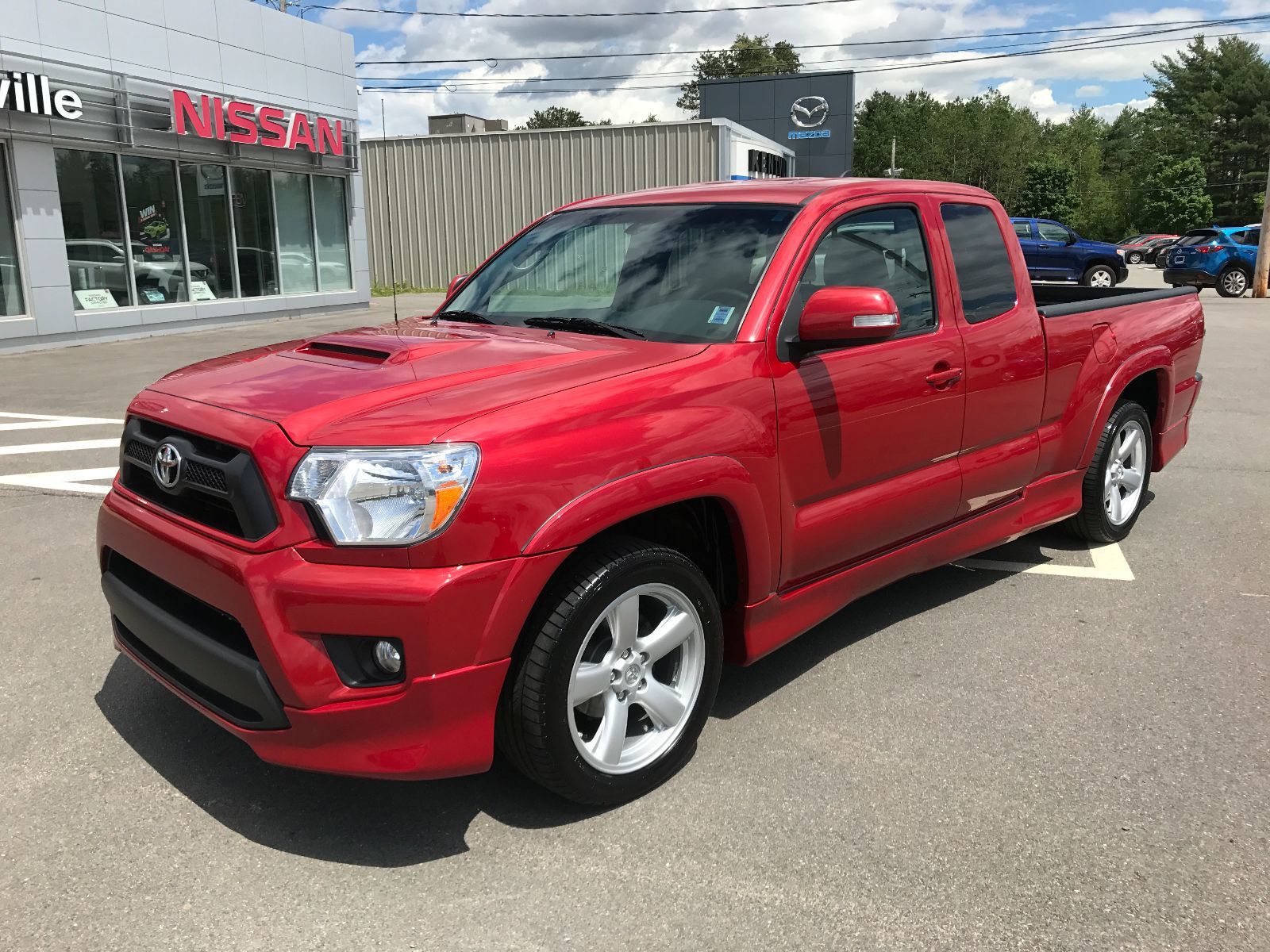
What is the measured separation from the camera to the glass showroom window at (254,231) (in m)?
18.6

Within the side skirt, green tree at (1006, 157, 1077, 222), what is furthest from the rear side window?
green tree at (1006, 157, 1077, 222)

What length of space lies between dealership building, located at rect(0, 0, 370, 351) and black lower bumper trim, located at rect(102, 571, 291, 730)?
13785 millimetres

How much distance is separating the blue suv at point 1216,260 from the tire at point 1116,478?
2374cm

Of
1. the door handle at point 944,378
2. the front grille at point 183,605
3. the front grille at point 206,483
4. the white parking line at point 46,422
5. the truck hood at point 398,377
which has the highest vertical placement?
the truck hood at point 398,377

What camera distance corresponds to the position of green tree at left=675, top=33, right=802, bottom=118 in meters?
92.4

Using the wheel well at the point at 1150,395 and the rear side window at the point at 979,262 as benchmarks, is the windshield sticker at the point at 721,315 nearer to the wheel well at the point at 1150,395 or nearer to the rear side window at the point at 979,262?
the rear side window at the point at 979,262

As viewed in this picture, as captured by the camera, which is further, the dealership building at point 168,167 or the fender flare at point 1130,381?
the dealership building at point 168,167

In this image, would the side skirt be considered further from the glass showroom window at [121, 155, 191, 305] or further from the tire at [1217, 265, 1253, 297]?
the tire at [1217, 265, 1253, 297]

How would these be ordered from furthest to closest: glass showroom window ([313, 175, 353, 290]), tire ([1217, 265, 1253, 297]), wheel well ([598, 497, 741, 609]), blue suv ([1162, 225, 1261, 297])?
tire ([1217, 265, 1253, 297]) → blue suv ([1162, 225, 1261, 297]) → glass showroom window ([313, 175, 353, 290]) → wheel well ([598, 497, 741, 609])

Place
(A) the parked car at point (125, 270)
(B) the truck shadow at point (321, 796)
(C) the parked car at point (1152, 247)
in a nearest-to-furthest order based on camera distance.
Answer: (B) the truck shadow at point (321, 796)
(A) the parked car at point (125, 270)
(C) the parked car at point (1152, 247)

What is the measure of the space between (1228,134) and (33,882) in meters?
84.7

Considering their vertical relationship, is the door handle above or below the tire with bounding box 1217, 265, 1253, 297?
above

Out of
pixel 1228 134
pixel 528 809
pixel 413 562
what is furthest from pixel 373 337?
pixel 1228 134

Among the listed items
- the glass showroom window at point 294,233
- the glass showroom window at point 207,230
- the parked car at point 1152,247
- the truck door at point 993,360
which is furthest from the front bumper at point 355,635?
the parked car at point 1152,247
